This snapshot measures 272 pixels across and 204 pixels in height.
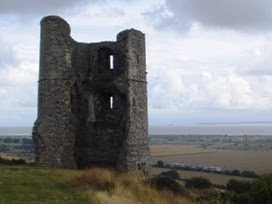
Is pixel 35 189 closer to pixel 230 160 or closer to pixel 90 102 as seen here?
pixel 90 102

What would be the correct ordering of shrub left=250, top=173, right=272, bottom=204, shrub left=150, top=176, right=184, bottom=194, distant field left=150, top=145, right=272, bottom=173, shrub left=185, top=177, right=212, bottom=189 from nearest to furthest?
shrub left=250, top=173, right=272, bottom=204 → shrub left=150, top=176, right=184, bottom=194 → shrub left=185, top=177, right=212, bottom=189 → distant field left=150, top=145, right=272, bottom=173

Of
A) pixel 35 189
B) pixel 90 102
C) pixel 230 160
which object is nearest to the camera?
pixel 35 189

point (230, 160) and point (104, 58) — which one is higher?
point (104, 58)

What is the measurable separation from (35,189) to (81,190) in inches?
52.7

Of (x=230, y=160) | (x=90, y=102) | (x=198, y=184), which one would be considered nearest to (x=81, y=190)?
(x=90, y=102)

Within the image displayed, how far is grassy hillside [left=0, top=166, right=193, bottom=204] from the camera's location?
11781mm

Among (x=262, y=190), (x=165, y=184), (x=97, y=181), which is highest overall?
(x=97, y=181)

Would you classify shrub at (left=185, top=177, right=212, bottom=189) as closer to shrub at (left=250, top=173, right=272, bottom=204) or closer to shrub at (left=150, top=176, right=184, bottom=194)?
shrub at (left=150, top=176, right=184, bottom=194)

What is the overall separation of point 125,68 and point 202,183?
711 centimetres

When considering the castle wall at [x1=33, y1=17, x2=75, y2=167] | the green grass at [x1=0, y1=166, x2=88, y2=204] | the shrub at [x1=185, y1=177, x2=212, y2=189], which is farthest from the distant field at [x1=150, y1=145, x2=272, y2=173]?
the green grass at [x1=0, y1=166, x2=88, y2=204]

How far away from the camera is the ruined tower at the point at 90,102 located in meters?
21.7

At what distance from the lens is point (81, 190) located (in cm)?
1348

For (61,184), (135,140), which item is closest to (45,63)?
(135,140)

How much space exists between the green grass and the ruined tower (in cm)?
450
